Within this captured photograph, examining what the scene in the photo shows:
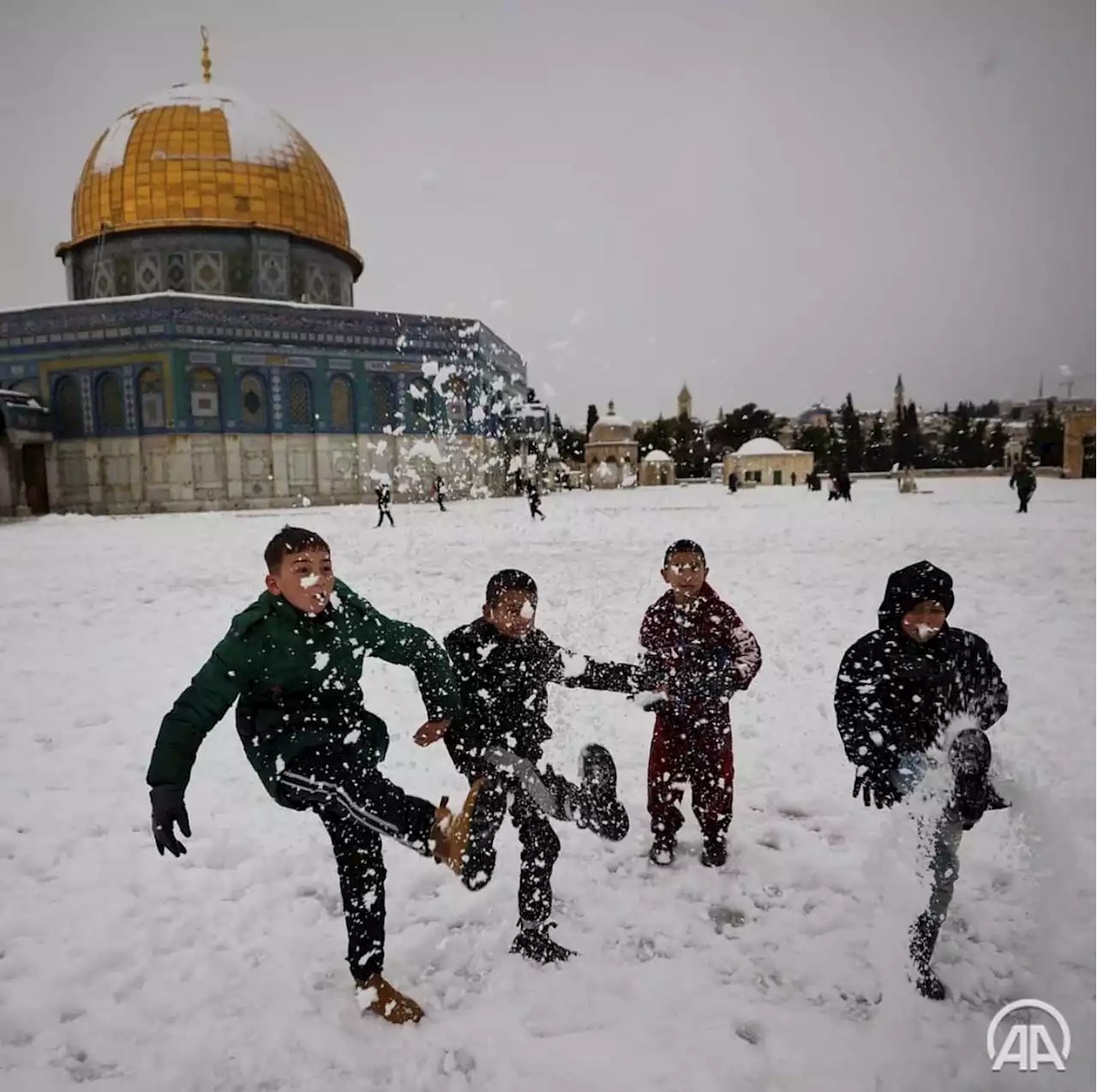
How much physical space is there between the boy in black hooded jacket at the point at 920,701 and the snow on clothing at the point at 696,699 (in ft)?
1.95

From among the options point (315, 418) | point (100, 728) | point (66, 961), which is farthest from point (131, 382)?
point (66, 961)

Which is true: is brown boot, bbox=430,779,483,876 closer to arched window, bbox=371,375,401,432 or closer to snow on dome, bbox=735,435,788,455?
arched window, bbox=371,375,401,432

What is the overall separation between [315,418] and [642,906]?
36147mm

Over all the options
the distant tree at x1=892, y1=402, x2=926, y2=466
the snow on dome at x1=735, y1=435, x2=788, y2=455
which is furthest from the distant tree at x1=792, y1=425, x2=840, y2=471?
the distant tree at x1=892, y1=402, x2=926, y2=466

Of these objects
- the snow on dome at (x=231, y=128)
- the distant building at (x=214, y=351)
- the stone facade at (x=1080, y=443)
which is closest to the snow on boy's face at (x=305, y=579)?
the stone facade at (x=1080, y=443)

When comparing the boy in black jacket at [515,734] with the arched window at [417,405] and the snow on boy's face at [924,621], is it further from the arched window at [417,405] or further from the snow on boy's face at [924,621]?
the arched window at [417,405]

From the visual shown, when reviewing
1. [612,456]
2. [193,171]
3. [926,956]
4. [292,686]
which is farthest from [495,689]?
[612,456]

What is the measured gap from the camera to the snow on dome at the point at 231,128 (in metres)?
37.1

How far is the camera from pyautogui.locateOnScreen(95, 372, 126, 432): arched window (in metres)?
34.6

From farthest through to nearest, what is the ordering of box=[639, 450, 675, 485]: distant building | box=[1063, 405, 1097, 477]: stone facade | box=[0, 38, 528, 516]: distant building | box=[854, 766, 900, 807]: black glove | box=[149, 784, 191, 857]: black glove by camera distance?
box=[639, 450, 675, 485]: distant building
box=[0, 38, 528, 516]: distant building
box=[1063, 405, 1097, 477]: stone facade
box=[854, 766, 900, 807]: black glove
box=[149, 784, 191, 857]: black glove

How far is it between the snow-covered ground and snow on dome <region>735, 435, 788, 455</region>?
60.7 m

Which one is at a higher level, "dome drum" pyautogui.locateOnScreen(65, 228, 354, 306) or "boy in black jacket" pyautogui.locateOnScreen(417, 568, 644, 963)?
"dome drum" pyautogui.locateOnScreen(65, 228, 354, 306)

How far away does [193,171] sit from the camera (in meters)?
36.7

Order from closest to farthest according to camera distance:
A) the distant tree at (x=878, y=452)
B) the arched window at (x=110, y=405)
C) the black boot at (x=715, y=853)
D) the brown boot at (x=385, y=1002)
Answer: the brown boot at (x=385, y=1002) → the black boot at (x=715, y=853) → the arched window at (x=110, y=405) → the distant tree at (x=878, y=452)
